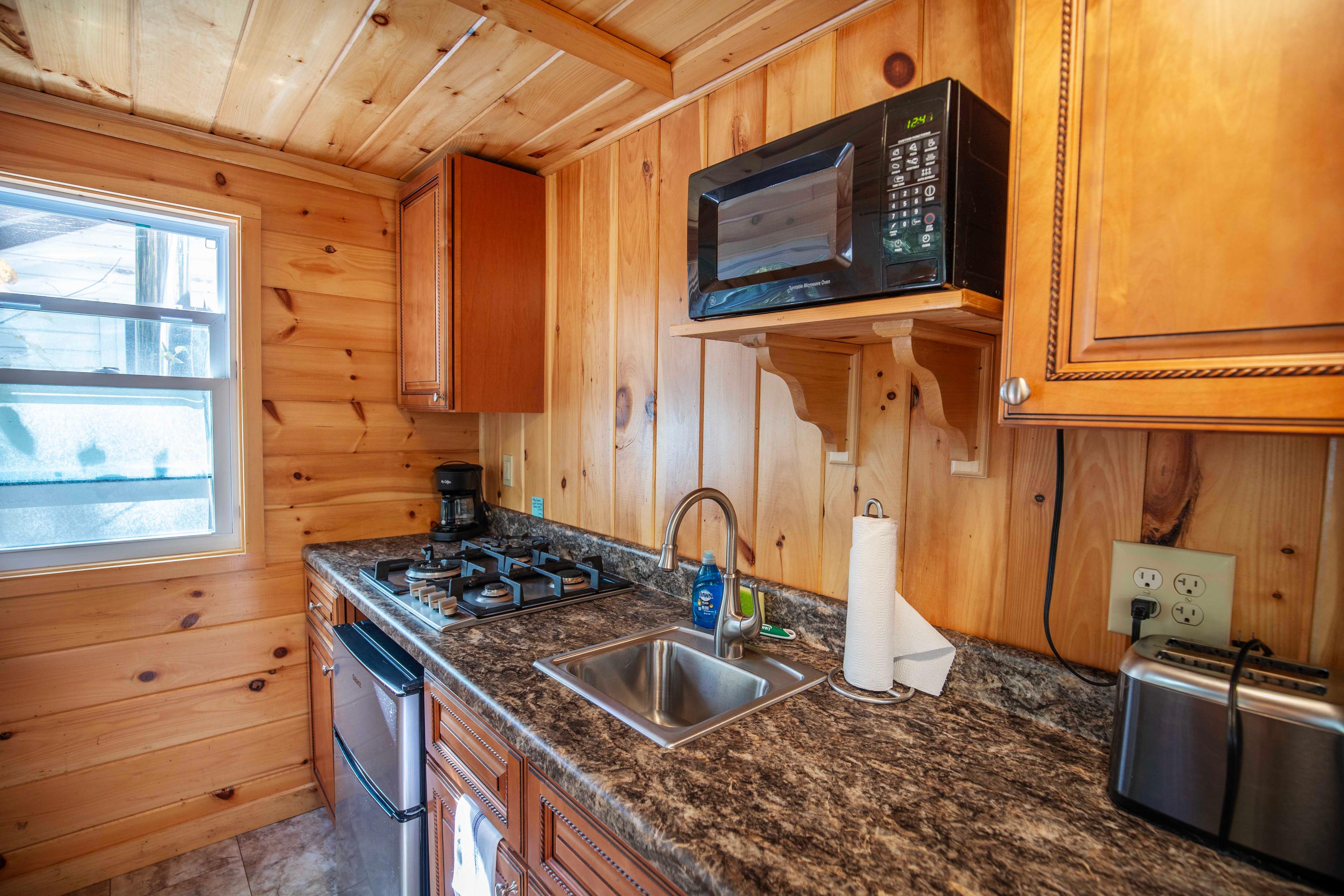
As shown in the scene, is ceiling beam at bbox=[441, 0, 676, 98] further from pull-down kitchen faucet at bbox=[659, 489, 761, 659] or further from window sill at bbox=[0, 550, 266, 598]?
window sill at bbox=[0, 550, 266, 598]

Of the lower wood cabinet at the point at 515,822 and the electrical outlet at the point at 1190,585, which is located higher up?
the electrical outlet at the point at 1190,585

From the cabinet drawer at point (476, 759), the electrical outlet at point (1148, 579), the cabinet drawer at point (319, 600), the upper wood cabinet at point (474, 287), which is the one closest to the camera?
the electrical outlet at point (1148, 579)

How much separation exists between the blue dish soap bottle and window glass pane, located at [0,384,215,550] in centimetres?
166

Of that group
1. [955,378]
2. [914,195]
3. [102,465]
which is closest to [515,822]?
[955,378]

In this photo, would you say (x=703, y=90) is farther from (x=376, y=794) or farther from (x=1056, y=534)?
(x=376, y=794)

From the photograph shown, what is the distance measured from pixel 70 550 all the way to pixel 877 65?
2.41m

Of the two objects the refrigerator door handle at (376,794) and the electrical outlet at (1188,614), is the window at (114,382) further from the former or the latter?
the electrical outlet at (1188,614)

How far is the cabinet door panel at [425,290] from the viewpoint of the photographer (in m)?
2.00

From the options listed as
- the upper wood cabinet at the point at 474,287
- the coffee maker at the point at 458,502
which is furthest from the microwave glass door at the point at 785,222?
the coffee maker at the point at 458,502

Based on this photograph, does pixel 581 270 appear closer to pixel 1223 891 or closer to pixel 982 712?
pixel 982 712

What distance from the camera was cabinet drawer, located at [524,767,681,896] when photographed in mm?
792

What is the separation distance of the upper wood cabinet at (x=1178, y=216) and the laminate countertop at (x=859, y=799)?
467mm

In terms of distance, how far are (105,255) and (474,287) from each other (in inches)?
41.3

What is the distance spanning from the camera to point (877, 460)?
48.5 inches
